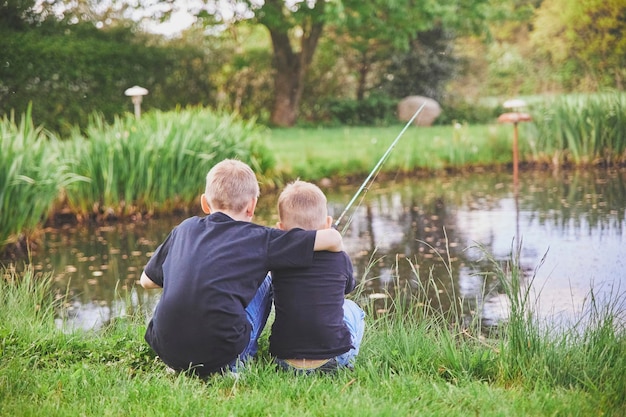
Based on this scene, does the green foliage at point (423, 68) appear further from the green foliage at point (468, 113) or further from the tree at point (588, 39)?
the tree at point (588, 39)

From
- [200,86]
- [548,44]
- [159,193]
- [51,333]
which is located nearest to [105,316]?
[51,333]

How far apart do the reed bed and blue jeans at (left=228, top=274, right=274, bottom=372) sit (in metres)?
8.26

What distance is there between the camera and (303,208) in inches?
121

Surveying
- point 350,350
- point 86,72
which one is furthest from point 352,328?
point 86,72

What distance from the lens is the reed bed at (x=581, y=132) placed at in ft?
34.3

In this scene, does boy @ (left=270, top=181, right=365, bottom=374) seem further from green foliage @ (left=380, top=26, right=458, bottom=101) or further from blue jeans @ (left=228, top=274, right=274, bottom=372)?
green foliage @ (left=380, top=26, right=458, bottom=101)

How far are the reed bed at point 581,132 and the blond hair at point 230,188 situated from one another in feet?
27.5

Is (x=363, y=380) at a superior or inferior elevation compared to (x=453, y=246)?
superior

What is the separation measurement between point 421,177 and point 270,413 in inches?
349

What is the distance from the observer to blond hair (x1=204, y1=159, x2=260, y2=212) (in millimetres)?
3041

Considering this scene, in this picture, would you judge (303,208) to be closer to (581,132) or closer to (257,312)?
(257,312)

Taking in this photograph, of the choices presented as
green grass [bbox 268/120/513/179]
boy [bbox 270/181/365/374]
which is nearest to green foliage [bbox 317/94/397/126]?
green grass [bbox 268/120/513/179]

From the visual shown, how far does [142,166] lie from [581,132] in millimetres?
5975

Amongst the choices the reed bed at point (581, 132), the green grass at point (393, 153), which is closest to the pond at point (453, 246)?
the reed bed at point (581, 132)
